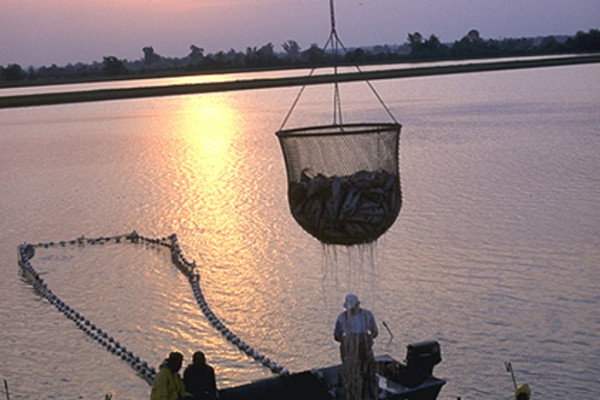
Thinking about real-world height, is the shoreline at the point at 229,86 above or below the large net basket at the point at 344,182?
below

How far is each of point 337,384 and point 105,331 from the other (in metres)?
4.81

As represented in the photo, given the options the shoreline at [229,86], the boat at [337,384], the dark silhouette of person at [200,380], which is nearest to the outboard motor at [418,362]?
the boat at [337,384]

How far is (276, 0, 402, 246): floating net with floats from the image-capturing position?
6.99 metres

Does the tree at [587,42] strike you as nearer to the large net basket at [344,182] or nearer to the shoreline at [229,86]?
the shoreline at [229,86]

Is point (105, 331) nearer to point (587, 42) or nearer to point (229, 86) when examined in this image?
point (229, 86)

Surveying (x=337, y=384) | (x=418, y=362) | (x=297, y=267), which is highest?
(x=418, y=362)

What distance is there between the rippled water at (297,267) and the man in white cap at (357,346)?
1.77 m

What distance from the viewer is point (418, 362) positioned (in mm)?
8031

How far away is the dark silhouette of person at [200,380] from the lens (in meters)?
7.57

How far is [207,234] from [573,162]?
407 inches

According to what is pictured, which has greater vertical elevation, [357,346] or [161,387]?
[357,346]

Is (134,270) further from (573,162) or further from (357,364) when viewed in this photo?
(573,162)

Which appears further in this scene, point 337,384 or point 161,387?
point 337,384

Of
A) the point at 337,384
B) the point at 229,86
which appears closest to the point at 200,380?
the point at 337,384
